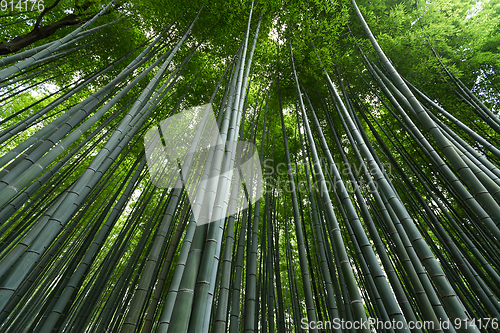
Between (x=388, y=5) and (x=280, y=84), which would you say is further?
(x=280, y=84)

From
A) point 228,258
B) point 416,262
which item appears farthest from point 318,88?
point 228,258

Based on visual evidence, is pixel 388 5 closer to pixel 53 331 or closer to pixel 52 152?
pixel 52 152

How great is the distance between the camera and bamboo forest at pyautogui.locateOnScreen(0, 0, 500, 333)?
1.04 meters

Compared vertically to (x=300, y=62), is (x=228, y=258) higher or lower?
lower

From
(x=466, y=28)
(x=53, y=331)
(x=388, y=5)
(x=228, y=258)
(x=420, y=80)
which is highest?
(x=388, y=5)

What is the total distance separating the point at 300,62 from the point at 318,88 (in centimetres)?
50

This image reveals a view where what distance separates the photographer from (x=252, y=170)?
8.50ft

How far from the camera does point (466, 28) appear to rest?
3326mm

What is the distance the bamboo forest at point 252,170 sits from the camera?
3.42 ft

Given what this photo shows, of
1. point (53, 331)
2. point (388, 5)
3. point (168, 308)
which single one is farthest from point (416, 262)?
point (388, 5)

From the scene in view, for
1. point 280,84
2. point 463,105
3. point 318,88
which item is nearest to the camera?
point 463,105

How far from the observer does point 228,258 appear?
1.25m

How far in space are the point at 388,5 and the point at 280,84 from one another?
2060 millimetres

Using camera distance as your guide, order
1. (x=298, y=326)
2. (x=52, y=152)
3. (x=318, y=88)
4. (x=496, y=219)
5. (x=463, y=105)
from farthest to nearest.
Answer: (x=318, y=88), (x=463, y=105), (x=298, y=326), (x=52, y=152), (x=496, y=219)
